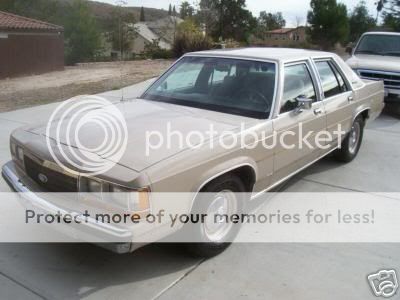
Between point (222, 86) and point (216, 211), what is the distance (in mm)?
1382

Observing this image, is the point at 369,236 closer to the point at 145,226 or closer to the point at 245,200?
the point at 245,200

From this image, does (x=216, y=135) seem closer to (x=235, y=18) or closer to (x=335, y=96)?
(x=335, y=96)

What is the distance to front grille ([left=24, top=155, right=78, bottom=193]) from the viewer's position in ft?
→ 10.00

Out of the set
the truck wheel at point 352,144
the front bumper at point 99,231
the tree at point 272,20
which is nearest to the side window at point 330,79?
the truck wheel at point 352,144

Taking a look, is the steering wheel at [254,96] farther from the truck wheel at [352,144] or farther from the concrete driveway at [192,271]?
the truck wheel at [352,144]

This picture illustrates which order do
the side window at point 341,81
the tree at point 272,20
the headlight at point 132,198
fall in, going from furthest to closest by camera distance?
the tree at point 272,20 < the side window at point 341,81 < the headlight at point 132,198

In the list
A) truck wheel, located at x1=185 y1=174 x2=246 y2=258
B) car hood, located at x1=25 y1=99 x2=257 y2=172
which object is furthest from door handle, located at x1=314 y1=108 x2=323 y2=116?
truck wheel, located at x1=185 y1=174 x2=246 y2=258

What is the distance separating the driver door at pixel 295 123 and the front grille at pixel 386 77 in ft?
17.1

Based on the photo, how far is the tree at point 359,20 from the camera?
142ft

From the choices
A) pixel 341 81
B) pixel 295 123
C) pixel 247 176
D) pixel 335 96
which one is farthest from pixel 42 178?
pixel 341 81

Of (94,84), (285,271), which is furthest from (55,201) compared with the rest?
(94,84)

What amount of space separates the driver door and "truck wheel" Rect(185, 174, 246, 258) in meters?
0.64

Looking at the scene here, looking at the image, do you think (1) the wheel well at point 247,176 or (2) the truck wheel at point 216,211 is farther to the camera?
(1) the wheel well at point 247,176

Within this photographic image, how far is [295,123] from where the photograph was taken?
4219 mm
